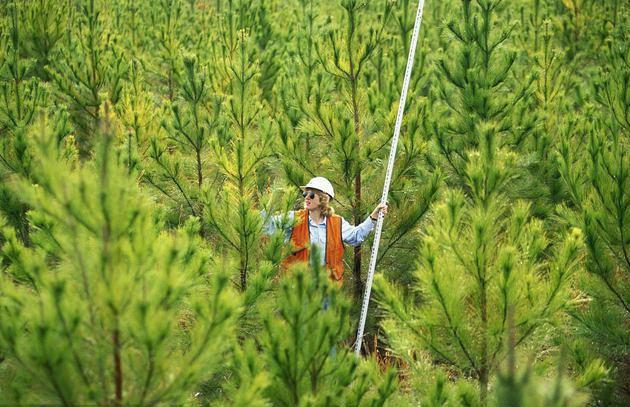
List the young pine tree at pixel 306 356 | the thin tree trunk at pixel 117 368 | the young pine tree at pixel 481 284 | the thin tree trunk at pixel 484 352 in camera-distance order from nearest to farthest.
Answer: the thin tree trunk at pixel 117 368 < the young pine tree at pixel 306 356 < the young pine tree at pixel 481 284 < the thin tree trunk at pixel 484 352

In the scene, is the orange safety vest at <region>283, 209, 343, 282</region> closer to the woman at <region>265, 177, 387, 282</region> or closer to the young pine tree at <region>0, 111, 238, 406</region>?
the woman at <region>265, 177, 387, 282</region>

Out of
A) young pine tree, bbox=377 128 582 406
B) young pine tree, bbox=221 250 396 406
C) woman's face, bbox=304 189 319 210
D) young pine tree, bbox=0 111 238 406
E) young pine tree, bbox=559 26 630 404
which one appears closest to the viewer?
young pine tree, bbox=0 111 238 406

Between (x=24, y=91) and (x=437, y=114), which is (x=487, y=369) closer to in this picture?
(x=437, y=114)

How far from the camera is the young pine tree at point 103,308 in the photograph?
2244mm

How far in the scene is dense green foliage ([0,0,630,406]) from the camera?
2338mm

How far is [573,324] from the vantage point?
4.38 meters

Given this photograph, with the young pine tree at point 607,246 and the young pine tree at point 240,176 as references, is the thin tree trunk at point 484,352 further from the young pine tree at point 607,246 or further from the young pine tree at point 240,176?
the young pine tree at point 240,176

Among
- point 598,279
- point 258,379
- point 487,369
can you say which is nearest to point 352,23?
point 598,279

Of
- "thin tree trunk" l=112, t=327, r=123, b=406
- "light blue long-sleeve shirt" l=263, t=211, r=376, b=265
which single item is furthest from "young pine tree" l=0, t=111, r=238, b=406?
"light blue long-sleeve shirt" l=263, t=211, r=376, b=265

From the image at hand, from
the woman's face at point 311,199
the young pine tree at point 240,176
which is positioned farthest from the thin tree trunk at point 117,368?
the woman's face at point 311,199

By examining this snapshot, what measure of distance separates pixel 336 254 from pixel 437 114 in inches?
79.8

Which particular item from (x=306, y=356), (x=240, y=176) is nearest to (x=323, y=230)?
(x=240, y=176)

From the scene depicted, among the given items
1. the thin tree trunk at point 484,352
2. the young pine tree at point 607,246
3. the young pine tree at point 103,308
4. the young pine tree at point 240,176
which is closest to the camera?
the young pine tree at point 103,308

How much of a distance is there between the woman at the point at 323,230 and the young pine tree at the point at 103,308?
233 cm
